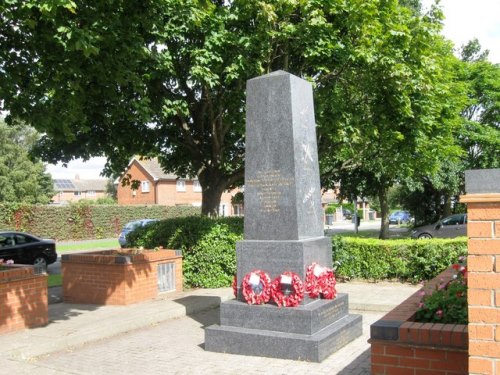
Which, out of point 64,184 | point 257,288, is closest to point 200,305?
point 257,288

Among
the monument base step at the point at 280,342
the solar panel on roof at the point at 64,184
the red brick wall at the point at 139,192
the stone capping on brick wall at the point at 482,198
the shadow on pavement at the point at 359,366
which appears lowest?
the shadow on pavement at the point at 359,366

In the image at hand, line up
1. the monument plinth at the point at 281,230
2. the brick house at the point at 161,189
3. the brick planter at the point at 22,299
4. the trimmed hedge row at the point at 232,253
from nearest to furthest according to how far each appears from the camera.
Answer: the monument plinth at the point at 281,230 → the brick planter at the point at 22,299 → the trimmed hedge row at the point at 232,253 → the brick house at the point at 161,189

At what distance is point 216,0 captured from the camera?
13352 mm

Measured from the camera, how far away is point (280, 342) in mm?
6504

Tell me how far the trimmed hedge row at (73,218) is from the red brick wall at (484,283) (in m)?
29.4

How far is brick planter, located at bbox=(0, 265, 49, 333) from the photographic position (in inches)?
302

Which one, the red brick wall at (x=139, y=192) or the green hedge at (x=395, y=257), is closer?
the green hedge at (x=395, y=257)

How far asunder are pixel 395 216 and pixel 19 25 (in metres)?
59.6

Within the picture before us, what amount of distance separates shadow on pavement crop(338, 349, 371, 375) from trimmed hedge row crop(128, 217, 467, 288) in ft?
18.6

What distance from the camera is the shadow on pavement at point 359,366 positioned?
18.9 ft

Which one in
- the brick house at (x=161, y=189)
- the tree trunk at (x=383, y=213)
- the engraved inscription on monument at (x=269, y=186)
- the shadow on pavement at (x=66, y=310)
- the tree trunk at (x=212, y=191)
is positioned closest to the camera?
the engraved inscription on monument at (x=269, y=186)

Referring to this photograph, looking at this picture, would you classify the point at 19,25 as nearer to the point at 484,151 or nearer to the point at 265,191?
the point at 265,191

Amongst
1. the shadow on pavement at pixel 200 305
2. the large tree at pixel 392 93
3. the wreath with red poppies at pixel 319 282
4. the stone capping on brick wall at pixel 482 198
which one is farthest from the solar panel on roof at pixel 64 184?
the stone capping on brick wall at pixel 482 198

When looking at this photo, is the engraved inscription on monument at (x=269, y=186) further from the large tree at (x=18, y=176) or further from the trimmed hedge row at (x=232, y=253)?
the large tree at (x=18, y=176)
